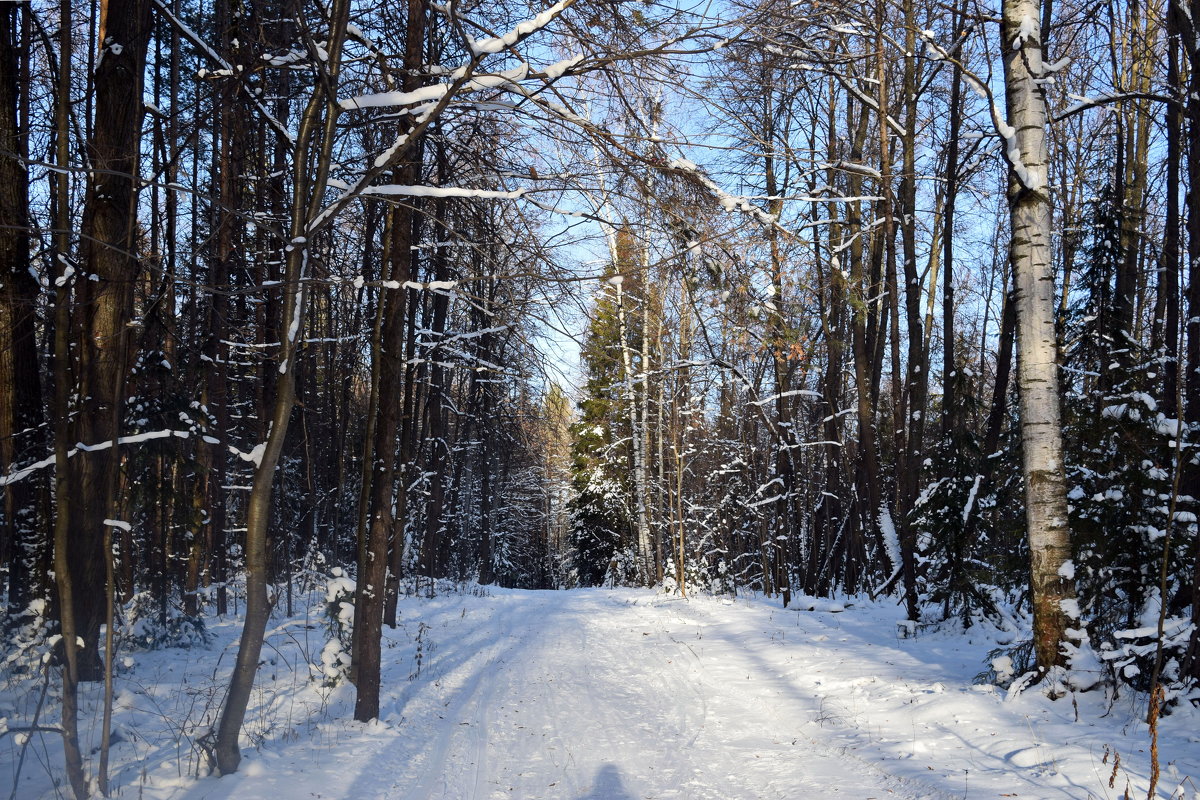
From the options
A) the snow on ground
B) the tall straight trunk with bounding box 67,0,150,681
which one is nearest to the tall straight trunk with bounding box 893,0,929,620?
the snow on ground

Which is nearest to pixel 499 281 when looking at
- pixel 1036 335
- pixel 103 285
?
pixel 103 285

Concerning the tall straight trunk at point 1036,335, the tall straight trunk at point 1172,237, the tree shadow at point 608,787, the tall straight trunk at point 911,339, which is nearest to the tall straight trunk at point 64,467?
the tree shadow at point 608,787

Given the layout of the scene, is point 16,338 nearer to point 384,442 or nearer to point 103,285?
point 103,285

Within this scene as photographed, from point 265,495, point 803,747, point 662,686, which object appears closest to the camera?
A: point 265,495

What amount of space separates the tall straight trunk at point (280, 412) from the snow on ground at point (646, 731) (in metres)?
0.50

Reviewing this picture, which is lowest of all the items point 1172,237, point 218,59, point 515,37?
point 515,37

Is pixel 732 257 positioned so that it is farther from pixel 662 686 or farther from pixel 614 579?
pixel 614 579

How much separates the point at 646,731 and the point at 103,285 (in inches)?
234

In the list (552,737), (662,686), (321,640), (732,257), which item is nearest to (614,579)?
(321,640)

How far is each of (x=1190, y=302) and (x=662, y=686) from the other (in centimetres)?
634

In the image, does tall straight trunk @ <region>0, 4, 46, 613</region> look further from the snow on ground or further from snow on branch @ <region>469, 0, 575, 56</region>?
snow on branch @ <region>469, 0, 575, 56</region>

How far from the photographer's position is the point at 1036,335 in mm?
6191

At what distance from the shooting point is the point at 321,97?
477cm

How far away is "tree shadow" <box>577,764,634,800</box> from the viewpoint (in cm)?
492
